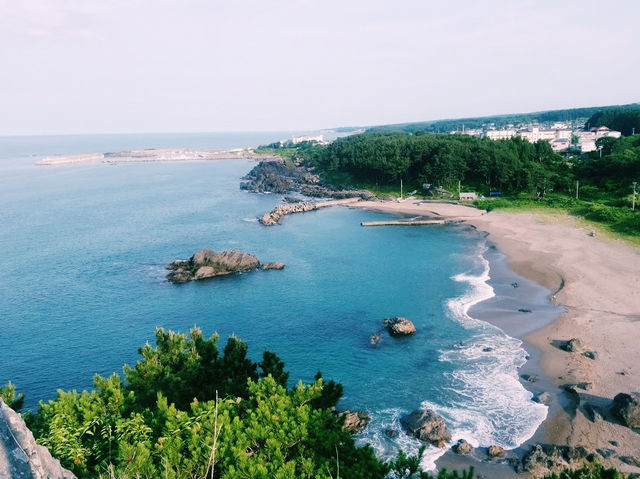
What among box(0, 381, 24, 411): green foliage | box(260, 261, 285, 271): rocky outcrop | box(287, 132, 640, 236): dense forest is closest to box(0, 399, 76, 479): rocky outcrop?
box(0, 381, 24, 411): green foliage

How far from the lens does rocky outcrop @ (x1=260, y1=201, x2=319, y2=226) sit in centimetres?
8434

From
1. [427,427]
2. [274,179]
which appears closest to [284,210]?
[274,179]

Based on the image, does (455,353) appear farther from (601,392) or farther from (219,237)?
(219,237)

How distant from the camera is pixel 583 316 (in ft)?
132

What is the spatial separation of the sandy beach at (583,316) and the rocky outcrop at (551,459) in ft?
3.80

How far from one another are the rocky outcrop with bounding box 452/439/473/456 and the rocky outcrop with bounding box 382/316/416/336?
14.1m

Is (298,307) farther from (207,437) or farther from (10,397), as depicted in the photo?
(207,437)

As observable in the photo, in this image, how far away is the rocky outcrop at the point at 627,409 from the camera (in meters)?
25.8

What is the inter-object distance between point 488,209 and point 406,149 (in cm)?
2890

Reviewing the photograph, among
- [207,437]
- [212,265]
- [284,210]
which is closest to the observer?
[207,437]

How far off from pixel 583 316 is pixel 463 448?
21.7 metres

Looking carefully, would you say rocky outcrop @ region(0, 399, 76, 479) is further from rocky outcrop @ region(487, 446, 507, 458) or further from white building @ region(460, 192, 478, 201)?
white building @ region(460, 192, 478, 201)

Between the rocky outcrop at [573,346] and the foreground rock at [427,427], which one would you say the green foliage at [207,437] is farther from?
the rocky outcrop at [573,346]

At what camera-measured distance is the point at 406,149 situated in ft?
351
